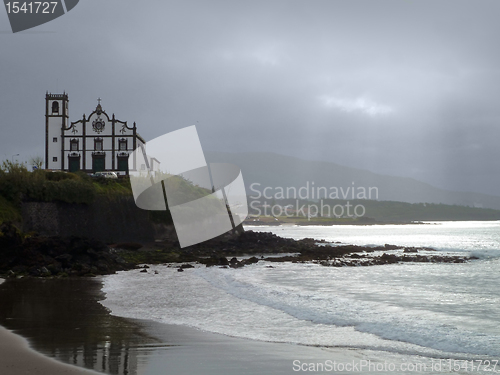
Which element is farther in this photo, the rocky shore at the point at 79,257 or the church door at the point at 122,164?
the church door at the point at 122,164

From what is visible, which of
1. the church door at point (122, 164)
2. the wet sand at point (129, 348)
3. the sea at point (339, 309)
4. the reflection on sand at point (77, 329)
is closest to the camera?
the wet sand at point (129, 348)

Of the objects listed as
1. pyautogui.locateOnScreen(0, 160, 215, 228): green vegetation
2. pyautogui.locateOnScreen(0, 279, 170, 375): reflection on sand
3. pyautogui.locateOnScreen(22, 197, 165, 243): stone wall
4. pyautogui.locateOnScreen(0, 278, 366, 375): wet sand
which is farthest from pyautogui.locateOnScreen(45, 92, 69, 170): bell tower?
pyautogui.locateOnScreen(0, 278, 366, 375): wet sand

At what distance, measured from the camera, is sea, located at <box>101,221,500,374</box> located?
27.9 ft

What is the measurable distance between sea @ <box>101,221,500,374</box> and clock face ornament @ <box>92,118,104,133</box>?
36.8 m

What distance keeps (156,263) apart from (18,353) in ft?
65.9

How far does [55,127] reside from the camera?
183 ft

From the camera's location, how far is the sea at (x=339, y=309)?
27.9 feet

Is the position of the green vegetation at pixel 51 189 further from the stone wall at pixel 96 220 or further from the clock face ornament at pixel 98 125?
the clock face ornament at pixel 98 125

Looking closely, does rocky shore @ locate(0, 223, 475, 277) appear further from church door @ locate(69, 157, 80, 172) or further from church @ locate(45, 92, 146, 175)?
church door @ locate(69, 157, 80, 172)

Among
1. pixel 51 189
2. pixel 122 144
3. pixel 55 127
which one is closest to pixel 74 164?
pixel 55 127

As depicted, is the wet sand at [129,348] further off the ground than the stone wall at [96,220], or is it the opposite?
the stone wall at [96,220]

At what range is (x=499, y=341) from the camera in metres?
9.05

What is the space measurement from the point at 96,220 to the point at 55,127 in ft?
79.3

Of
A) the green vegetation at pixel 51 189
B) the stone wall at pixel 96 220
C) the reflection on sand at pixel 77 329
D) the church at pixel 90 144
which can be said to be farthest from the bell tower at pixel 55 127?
the reflection on sand at pixel 77 329
